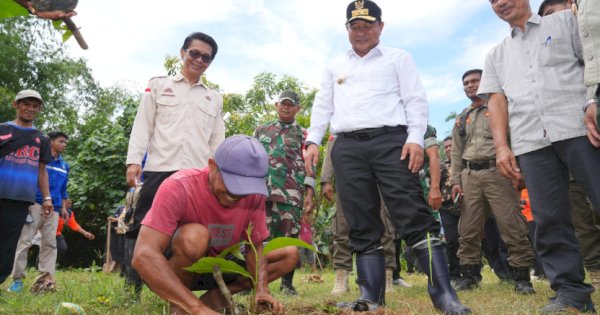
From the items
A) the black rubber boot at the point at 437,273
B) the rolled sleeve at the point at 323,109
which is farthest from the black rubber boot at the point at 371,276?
the rolled sleeve at the point at 323,109

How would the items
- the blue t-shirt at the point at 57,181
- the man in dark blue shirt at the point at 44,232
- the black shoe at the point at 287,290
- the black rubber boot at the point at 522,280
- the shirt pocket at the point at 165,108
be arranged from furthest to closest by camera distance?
the blue t-shirt at the point at 57,181 < the man in dark blue shirt at the point at 44,232 < the black shoe at the point at 287,290 < the black rubber boot at the point at 522,280 < the shirt pocket at the point at 165,108

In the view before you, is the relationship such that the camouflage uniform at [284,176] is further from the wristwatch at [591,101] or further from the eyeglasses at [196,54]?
the wristwatch at [591,101]

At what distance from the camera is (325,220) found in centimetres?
1320

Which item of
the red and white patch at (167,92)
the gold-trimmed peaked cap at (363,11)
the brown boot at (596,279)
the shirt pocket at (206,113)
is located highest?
the gold-trimmed peaked cap at (363,11)

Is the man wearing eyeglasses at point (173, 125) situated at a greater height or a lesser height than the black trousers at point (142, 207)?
greater

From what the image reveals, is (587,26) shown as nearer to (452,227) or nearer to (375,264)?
(375,264)

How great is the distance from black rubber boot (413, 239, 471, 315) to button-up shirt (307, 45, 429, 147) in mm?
662

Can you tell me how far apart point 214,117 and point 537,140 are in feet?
8.07

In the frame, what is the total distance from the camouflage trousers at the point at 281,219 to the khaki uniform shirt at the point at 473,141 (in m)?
1.96

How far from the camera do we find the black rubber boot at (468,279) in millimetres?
5535

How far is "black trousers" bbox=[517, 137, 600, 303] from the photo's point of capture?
305cm

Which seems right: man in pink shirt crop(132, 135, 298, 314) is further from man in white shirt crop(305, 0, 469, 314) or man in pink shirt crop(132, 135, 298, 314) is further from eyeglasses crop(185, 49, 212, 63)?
eyeglasses crop(185, 49, 212, 63)

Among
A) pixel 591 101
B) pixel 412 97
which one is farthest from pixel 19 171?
pixel 591 101

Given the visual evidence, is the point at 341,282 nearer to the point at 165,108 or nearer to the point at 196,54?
the point at 165,108
